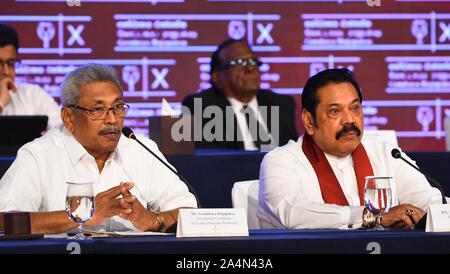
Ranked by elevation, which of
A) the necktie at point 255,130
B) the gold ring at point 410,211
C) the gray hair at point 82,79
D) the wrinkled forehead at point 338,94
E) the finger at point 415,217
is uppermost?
the gray hair at point 82,79

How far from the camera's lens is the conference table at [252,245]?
2758mm

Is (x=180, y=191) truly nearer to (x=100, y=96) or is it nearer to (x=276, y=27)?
(x=100, y=96)

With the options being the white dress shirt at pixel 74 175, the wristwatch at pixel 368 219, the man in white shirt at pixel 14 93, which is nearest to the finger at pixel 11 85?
the man in white shirt at pixel 14 93

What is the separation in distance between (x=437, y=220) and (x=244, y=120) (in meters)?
3.32

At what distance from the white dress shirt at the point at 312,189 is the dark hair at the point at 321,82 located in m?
0.20

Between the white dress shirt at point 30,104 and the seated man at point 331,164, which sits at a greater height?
the white dress shirt at point 30,104

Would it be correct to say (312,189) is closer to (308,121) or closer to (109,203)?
(308,121)

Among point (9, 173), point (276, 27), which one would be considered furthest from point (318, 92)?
point (276, 27)

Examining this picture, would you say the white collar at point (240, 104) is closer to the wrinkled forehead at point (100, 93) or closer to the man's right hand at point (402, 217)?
the wrinkled forehead at point (100, 93)

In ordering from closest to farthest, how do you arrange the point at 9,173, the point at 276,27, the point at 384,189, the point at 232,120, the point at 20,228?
the point at 20,228
the point at 384,189
the point at 9,173
the point at 232,120
the point at 276,27

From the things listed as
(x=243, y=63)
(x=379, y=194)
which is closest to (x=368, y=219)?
(x=379, y=194)

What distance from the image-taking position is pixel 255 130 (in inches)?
252
